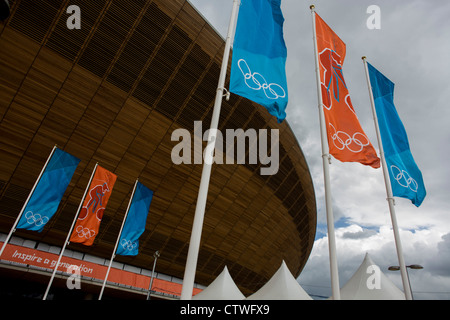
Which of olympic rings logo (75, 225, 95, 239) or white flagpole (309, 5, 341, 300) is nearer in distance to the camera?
white flagpole (309, 5, 341, 300)

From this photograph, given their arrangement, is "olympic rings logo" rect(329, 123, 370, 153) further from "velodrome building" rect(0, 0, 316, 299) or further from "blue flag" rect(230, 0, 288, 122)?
"velodrome building" rect(0, 0, 316, 299)

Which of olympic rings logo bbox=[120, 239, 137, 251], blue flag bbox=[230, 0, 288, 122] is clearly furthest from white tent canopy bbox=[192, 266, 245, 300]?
blue flag bbox=[230, 0, 288, 122]

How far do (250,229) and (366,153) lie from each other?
1792cm

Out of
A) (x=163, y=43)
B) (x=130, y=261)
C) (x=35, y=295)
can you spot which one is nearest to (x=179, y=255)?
(x=130, y=261)

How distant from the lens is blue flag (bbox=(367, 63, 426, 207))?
33.1 feet

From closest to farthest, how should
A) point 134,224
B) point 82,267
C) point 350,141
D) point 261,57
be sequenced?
point 261,57 < point 350,141 < point 134,224 < point 82,267

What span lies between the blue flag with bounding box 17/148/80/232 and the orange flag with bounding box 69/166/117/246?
3.66 feet

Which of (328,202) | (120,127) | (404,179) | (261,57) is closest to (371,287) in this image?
(404,179)

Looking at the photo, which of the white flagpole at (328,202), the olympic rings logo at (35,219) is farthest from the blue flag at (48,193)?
the white flagpole at (328,202)

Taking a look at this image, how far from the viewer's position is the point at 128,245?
44.5ft

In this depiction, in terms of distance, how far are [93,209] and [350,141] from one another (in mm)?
11214

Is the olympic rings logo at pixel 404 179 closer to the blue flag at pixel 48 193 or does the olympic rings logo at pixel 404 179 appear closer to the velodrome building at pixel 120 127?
the velodrome building at pixel 120 127

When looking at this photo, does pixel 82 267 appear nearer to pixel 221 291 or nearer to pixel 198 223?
pixel 221 291

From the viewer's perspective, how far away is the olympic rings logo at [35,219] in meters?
11.5
